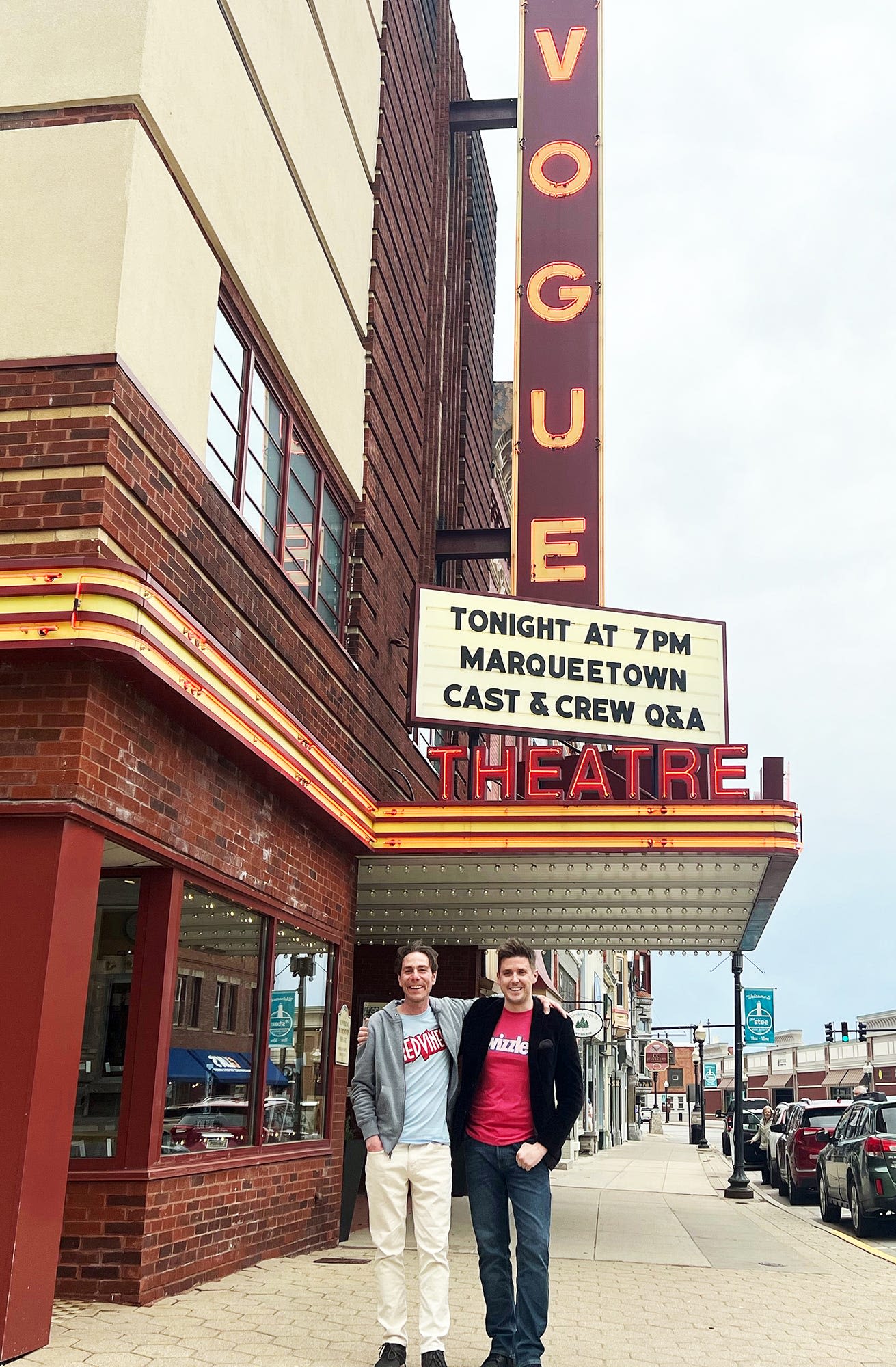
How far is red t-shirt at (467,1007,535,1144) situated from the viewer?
6062 mm

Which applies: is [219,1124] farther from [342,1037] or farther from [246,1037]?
[342,1037]

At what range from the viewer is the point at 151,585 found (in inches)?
297

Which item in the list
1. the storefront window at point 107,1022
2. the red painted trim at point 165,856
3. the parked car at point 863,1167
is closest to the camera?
the red painted trim at point 165,856

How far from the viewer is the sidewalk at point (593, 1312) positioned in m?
6.73

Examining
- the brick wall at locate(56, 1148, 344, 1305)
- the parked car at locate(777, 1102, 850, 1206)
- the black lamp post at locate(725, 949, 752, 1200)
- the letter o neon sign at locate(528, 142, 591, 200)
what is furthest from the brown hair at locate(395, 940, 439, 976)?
the letter o neon sign at locate(528, 142, 591, 200)

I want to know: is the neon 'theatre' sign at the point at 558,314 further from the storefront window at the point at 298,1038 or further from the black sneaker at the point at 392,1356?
the black sneaker at the point at 392,1356

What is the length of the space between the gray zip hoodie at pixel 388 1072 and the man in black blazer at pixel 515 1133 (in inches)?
3.1

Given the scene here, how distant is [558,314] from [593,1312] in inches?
597

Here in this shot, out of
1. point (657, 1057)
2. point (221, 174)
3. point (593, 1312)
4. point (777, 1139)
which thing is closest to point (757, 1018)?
point (777, 1139)

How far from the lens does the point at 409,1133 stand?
242 inches

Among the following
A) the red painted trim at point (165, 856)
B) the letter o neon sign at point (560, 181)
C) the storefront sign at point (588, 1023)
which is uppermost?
the letter o neon sign at point (560, 181)

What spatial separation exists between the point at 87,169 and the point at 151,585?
113 inches

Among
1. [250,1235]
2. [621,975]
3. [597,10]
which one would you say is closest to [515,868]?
[250,1235]

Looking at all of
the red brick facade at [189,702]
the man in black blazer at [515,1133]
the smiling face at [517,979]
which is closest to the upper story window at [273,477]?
the red brick facade at [189,702]
